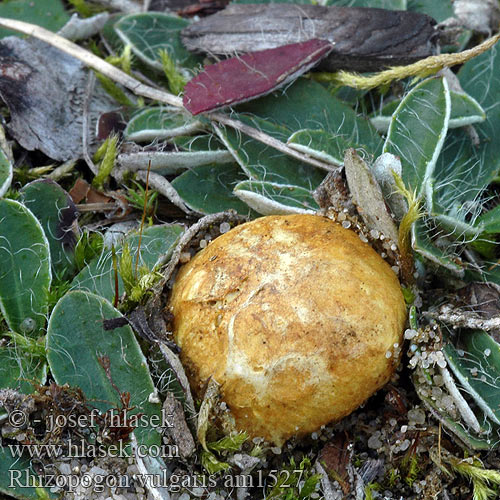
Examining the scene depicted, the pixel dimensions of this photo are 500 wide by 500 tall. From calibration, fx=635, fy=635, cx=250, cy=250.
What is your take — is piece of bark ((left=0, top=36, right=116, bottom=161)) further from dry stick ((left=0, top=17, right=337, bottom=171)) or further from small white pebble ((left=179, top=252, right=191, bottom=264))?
small white pebble ((left=179, top=252, right=191, bottom=264))

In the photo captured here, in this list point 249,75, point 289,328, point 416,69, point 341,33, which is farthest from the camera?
point 341,33

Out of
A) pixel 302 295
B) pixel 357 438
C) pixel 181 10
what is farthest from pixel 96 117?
pixel 357 438

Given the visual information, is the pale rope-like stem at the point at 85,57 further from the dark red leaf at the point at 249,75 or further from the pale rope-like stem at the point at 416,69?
the pale rope-like stem at the point at 416,69

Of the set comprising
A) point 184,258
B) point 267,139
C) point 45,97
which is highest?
point 45,97

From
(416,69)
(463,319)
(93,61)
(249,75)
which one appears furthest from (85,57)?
(463,319)

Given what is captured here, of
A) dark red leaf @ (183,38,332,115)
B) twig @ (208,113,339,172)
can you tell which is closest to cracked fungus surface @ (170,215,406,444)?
→ twig @ (208,113,339,172)

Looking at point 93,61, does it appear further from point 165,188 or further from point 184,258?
point 184,258
